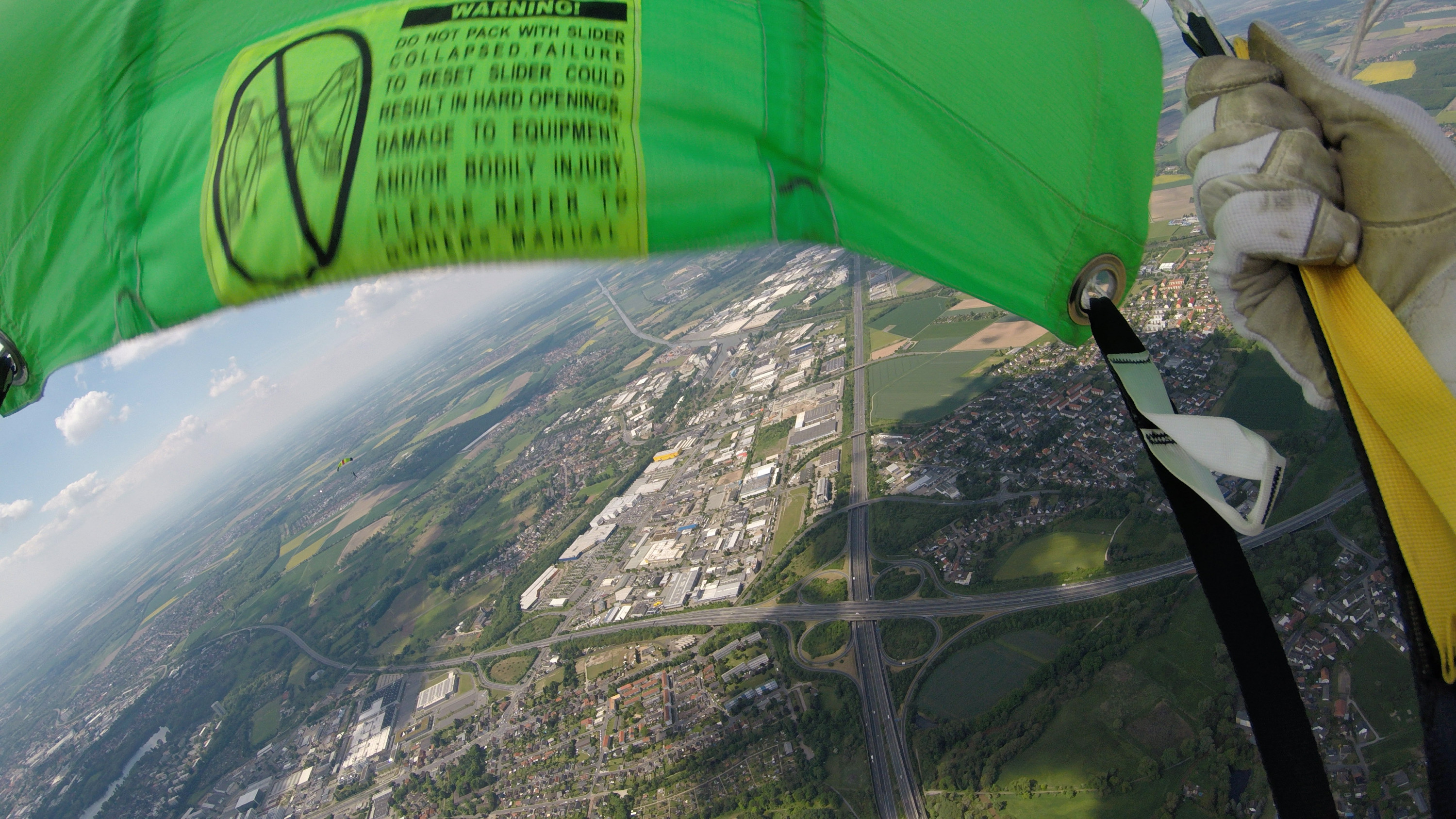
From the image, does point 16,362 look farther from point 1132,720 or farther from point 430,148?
point 1132,720

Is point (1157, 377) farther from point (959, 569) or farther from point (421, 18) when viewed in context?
point (959, 569)

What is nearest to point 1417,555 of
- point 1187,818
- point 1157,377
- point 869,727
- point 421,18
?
point 1157,377

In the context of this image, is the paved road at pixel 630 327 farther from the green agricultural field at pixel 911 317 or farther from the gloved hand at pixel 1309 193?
the gloved hand at pixel 1309 193

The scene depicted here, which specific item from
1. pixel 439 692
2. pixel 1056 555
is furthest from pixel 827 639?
pixel 439 692

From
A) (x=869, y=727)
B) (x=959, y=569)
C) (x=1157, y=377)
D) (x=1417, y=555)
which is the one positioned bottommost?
(x=869, y=727)

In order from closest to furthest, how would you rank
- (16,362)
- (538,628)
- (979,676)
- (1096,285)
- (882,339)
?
(16,362) → (1096,285) → (979,676) → (538,628) → (882,339)

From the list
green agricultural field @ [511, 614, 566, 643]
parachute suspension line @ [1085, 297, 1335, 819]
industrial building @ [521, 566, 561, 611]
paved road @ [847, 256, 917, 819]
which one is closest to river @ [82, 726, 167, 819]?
industrial building @ [521, 566, 561, 611]
